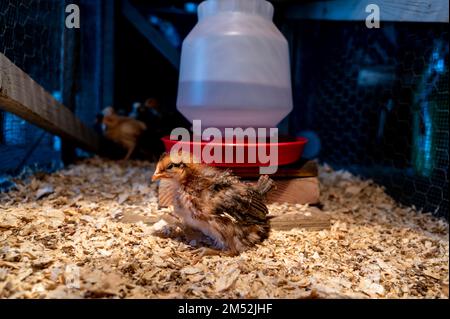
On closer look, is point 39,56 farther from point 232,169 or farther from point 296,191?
point 296,191

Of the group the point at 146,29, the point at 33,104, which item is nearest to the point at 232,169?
the point at 33,104

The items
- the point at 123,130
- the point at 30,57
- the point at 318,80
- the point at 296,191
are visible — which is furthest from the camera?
the point at 318,80

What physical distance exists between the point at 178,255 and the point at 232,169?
1.86 ft

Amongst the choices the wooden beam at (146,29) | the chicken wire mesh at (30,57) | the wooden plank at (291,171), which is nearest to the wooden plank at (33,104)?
the chicken wire mesh at (30,57)

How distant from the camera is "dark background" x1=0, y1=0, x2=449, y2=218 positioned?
98.5 inches

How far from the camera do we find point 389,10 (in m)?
2.12

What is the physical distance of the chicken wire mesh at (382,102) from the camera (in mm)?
2543

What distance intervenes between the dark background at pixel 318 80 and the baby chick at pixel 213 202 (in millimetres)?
1177

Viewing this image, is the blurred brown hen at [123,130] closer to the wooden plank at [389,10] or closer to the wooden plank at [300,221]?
the wooden plank at [389,10]

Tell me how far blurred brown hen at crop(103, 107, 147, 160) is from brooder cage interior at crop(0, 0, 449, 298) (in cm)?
2

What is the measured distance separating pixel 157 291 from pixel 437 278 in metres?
1.05
